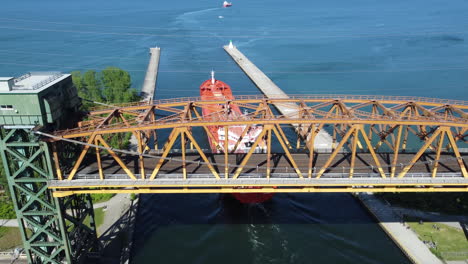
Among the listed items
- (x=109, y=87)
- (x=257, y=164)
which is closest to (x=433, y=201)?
(x=257, y=164)

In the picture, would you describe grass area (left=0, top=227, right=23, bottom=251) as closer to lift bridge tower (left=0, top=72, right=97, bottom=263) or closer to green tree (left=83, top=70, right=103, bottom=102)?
lift bridge tower (left=0, top=72, right=97, bottom=263)

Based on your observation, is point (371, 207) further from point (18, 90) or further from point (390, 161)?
point (18, 90)

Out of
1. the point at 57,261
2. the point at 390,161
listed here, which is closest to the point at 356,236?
the point at 390,161

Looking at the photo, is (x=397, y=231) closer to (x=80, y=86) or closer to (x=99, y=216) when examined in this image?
(x=99, y=216)

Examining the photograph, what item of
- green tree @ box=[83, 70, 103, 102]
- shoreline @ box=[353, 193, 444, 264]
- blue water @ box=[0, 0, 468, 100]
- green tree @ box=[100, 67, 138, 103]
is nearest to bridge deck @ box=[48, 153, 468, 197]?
shoreline @ box=[353, 193, 444, 264]

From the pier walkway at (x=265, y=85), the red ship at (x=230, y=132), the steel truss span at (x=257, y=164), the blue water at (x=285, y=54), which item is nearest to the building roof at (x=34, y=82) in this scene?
the steel truss span at (x=257, y=164)

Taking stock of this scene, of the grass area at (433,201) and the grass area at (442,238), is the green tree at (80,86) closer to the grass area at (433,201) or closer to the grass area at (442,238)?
the grass area at (433,201)
